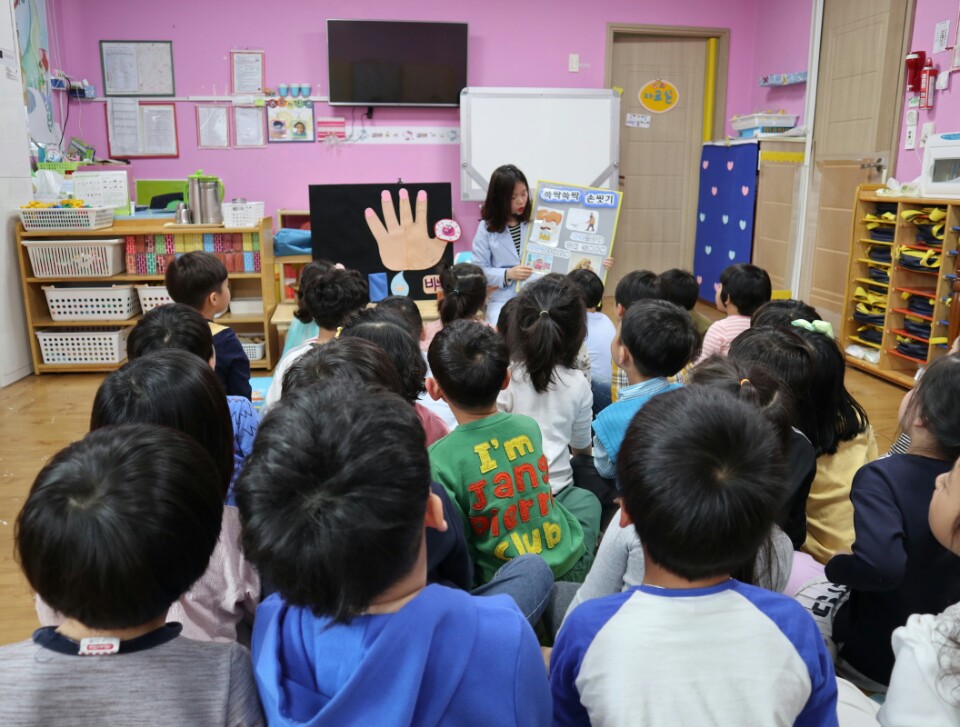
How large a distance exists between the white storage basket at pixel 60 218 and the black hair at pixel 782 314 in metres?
3.80

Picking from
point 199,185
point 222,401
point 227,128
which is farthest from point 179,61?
point 222,401

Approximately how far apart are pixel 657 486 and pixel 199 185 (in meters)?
4.31

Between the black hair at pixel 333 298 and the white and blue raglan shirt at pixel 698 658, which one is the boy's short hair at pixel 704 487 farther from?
the black hair at pixel 333 298

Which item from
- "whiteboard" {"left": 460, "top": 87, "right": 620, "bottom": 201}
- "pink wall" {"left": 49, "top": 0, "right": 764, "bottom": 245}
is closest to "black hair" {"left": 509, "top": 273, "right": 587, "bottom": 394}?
"whiteboard" {"left": 460, "top": 87, "right": 620, "bottom": 201}

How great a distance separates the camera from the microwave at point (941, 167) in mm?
3934

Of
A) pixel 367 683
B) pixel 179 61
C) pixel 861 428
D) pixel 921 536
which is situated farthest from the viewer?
pixel 179 61

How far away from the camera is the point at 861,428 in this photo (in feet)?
5.98

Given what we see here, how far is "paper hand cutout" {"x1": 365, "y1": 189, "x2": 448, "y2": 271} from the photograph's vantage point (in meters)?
4.35

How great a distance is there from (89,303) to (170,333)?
3130 mm

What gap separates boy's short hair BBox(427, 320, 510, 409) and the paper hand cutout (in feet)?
9.04

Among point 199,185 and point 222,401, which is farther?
point 199,185

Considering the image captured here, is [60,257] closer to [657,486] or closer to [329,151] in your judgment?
[329,151]

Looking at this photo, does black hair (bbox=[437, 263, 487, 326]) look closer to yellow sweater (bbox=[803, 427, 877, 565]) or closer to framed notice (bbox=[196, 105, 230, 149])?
yellow sweater (bbox=[803, 427, 877, 565])

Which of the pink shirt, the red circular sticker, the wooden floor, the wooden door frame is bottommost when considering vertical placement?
the wooden floor
